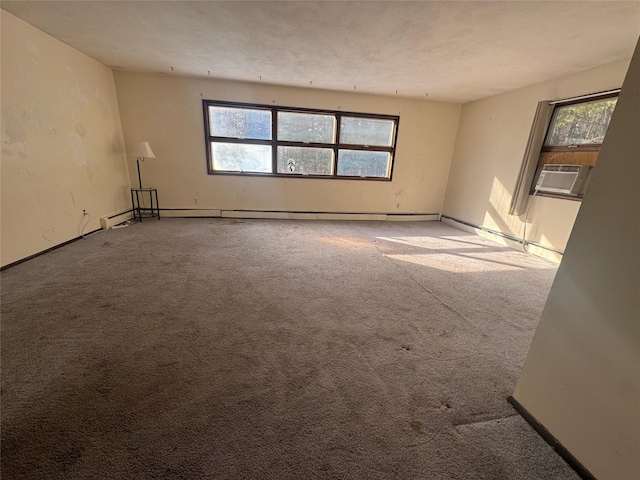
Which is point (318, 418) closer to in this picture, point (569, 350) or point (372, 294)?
point (569, 350)

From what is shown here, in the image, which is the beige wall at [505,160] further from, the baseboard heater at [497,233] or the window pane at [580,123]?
the window pane at [580,123]

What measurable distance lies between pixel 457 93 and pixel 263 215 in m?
4.30

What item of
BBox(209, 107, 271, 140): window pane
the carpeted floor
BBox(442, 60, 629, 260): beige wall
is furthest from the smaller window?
BBox(209, 107, 271, 140): window pane

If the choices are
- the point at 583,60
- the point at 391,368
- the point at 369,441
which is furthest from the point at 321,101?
the point at 369,441

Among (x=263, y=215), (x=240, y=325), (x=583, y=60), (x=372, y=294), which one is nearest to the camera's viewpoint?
(x=240, y=325)

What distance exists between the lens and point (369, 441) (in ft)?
3.80

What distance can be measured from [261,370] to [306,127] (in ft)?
15.4

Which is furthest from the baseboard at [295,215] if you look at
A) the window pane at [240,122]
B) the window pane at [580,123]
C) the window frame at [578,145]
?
the window pane at [580,123]

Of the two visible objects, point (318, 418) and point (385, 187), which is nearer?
point (318, 418)

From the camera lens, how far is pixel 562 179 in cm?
361

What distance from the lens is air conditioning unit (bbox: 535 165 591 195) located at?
342 cm

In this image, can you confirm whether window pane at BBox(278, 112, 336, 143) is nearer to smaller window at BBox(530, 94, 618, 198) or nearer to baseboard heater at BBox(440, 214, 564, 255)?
baseboard heater at BBox(440, 214, 564, 255)

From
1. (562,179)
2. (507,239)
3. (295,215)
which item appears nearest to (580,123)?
(562,179)

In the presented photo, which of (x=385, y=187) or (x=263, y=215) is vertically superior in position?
(x=385, y=187)
